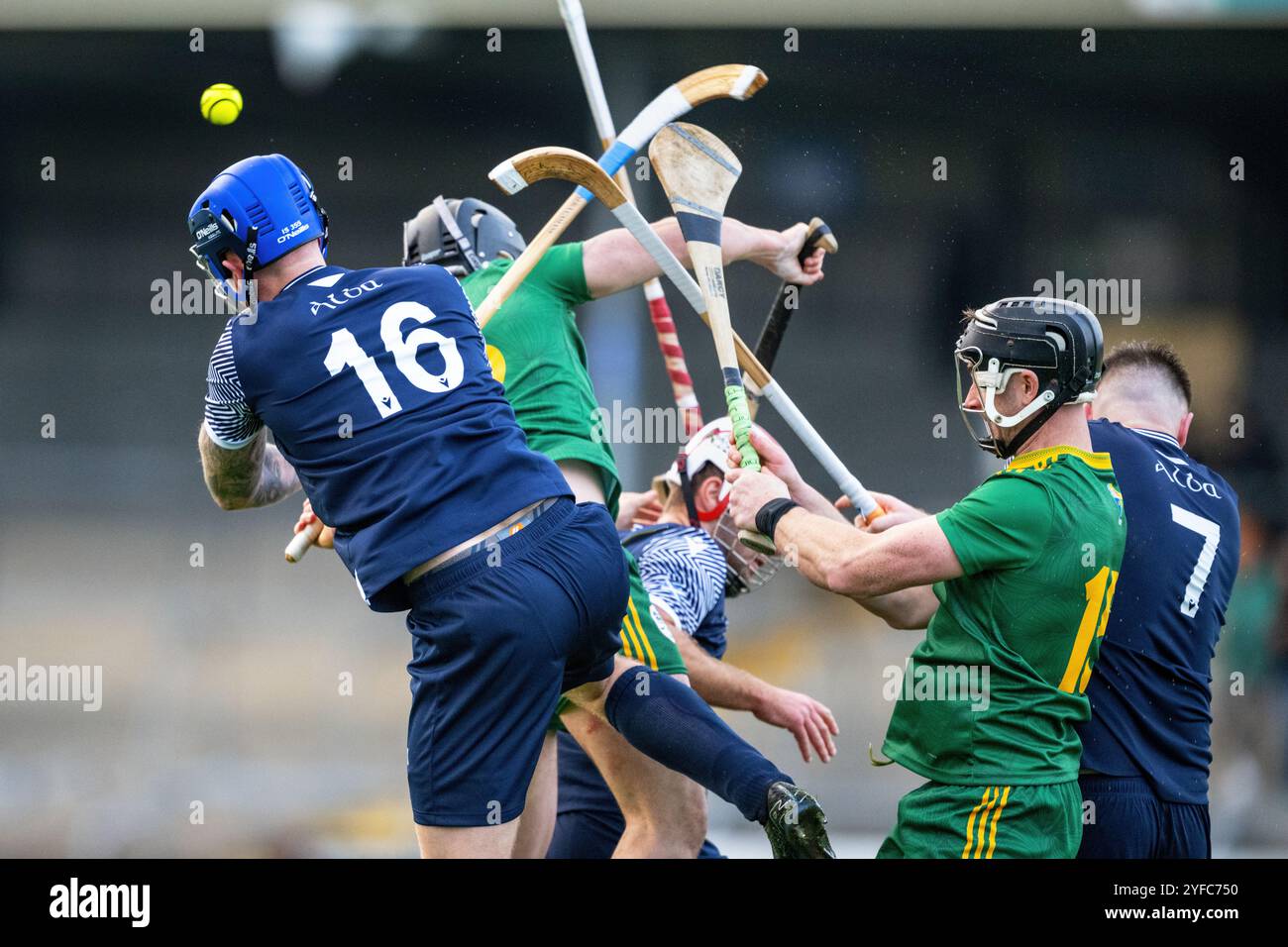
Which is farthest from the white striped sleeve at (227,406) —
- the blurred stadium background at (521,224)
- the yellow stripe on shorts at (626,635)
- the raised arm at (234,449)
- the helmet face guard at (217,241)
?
the blurred stadium background at (521,224)

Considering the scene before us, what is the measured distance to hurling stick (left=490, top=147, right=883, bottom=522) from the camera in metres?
3.14

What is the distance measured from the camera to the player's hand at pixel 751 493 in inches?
109

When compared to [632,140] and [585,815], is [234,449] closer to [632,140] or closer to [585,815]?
[632,140]

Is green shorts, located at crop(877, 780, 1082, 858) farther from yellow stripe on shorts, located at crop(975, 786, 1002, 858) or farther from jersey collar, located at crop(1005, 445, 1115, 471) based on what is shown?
jersey collar, located at crop(1005, 445, 1115, 471)

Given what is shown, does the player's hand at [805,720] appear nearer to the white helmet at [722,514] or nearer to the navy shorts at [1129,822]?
the white helmet at [722,514]

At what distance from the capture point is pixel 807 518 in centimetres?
267

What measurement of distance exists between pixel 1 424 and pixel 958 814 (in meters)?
5.56

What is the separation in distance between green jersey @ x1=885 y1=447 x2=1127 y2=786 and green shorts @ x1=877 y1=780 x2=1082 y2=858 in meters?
0.02

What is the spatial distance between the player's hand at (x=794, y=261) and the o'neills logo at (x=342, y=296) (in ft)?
3.70

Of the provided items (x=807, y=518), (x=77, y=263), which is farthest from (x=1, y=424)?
(x=807, y=518)

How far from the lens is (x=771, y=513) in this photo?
272 cm

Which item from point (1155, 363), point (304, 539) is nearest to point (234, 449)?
point (304, 539)

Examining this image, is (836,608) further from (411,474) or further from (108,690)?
(411,474)

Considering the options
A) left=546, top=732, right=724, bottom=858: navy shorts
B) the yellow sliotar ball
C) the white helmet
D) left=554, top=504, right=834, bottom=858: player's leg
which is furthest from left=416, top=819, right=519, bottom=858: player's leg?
the yellow sliotar ball
